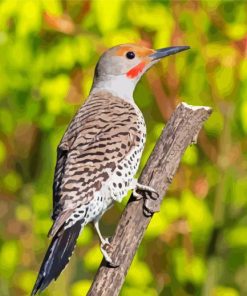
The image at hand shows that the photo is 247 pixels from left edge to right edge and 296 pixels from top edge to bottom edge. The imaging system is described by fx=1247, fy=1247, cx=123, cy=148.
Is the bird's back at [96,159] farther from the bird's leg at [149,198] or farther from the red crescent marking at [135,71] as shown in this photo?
the red crescent marking at [135,71]

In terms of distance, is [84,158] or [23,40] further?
[23,40]

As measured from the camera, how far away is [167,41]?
585 cm

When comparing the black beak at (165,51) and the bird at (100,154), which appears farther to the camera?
the black beak at (165,51)

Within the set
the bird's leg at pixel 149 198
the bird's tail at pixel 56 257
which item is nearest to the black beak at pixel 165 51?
the bird's leg at pixel 149 198

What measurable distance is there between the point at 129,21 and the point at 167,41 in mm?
307

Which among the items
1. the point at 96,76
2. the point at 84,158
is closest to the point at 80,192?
the point at 84,158

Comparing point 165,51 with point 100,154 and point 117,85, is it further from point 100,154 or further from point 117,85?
point 100,154

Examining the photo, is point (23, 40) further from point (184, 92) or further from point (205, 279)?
point (205, 279)

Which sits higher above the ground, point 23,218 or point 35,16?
point 35,16

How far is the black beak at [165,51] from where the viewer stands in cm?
564

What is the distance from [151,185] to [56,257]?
0.45 meters

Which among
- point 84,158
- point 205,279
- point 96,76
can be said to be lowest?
point 205,279

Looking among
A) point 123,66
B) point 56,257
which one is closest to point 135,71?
point 123,66

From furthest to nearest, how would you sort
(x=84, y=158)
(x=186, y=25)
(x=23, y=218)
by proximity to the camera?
1. (x=23, y=218)
2. (x=186, y=25)
3. (x=84, y=158)
